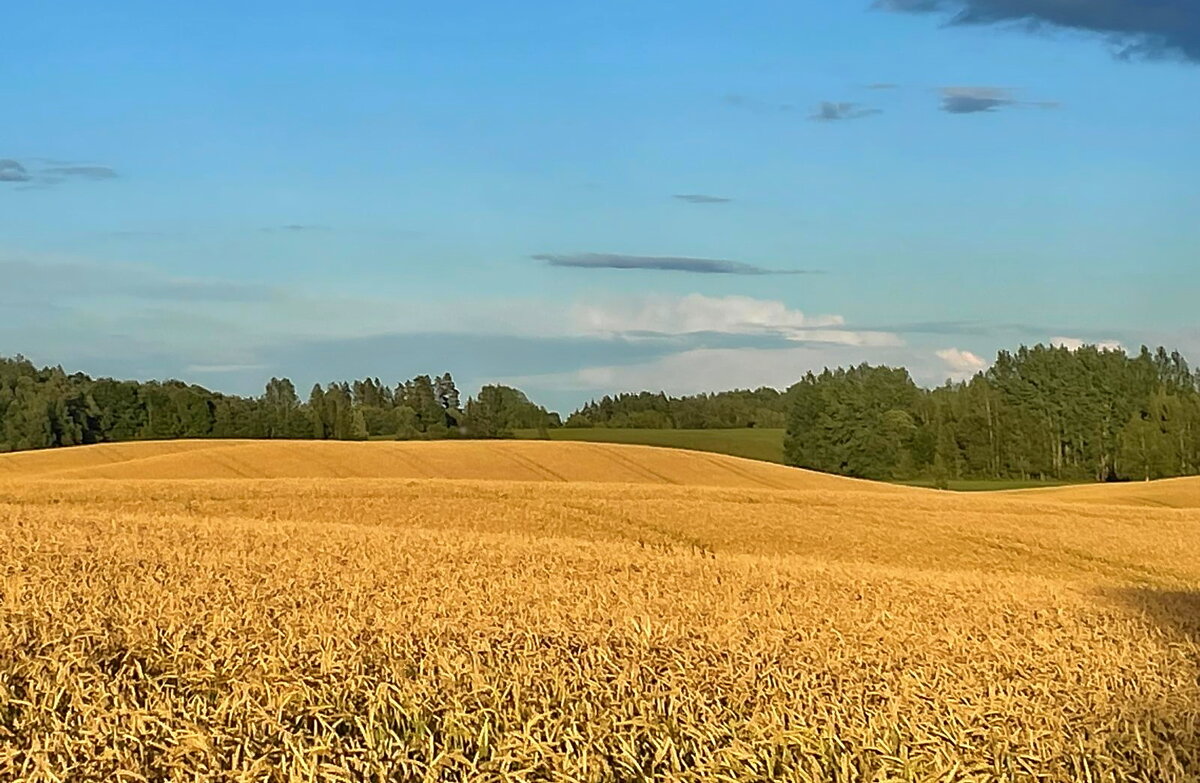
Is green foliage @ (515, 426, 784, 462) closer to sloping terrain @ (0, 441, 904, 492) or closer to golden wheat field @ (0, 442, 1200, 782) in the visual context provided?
sloping terrain @ (0, 441, 904, 492)

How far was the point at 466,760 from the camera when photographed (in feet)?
13.5

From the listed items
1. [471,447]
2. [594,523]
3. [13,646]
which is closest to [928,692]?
[13,646]

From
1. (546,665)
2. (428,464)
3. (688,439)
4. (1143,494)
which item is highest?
(688,439)

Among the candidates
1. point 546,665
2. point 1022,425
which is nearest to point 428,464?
point 546,665

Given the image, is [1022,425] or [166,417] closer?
[166,417]

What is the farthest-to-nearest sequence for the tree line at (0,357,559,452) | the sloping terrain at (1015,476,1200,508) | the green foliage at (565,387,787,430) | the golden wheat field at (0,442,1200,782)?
the green foliage at (565,387,787,430), the tree line at (0,357,559,452), the sloping terrain at (1015,476,1200,508), the golden wheat field at (0,442,1200,782)

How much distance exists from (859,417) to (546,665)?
95383mm

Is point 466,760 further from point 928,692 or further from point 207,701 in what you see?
point 928,692

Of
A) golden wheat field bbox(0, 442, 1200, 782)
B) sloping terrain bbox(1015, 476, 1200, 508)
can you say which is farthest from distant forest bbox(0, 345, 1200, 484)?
golden wheat field bbox(0, 442, 1200, 782)

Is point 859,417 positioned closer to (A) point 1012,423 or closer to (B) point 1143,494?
(A) point 1012,423

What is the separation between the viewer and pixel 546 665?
5.74 metres

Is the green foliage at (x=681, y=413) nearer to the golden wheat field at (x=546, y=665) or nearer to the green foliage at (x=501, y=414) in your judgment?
the green foliage at (x=501, y=414)

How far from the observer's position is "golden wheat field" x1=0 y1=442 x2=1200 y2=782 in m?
4.31

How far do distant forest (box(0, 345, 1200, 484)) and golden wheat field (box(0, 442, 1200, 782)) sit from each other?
2760 inches
